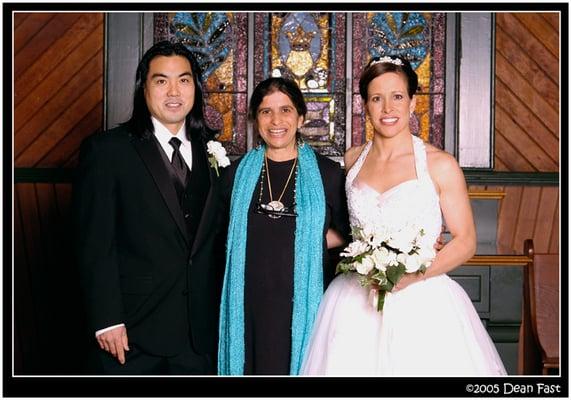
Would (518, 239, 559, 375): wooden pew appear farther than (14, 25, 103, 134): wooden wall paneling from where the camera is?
No

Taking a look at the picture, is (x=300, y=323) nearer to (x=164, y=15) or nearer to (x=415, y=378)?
(x=415, y=378)

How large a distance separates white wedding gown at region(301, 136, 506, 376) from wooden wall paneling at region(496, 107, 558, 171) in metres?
2.31

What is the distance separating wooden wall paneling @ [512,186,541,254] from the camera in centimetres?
534

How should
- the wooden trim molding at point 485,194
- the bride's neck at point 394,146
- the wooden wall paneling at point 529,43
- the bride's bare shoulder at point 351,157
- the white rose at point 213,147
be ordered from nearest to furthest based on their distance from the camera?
the white rose at point 213,147 < the bride's neck at point 394,146 < the bride's bare shoulder at point 351,157 < the wooden trim molding at point 485,194 < the wooden wall paneling at point 529,43

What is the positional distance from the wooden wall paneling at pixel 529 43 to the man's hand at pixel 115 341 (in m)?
3.48

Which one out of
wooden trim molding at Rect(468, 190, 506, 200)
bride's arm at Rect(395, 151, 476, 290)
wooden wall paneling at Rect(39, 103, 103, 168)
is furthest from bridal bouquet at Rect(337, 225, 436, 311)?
wooden wall paneling at Rect(39, 103, 103, 168)

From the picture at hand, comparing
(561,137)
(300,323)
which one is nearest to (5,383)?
(300,323)

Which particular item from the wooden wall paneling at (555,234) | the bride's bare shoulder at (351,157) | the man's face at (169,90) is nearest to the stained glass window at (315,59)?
the wooden wall paneling at (555,234)

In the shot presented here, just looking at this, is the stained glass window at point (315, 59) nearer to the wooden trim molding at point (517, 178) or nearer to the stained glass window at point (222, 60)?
the stained glass window at point (222, 60)

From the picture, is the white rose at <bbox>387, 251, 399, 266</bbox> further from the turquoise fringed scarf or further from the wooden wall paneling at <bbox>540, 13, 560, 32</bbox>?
the wooden wall paneling at <bbox>540, 13, 560, 32</bbox>

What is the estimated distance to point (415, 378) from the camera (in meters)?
3.06

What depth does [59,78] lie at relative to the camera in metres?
5.34

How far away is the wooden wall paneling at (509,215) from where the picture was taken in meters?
5.31

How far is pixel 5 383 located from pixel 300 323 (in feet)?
4.26
